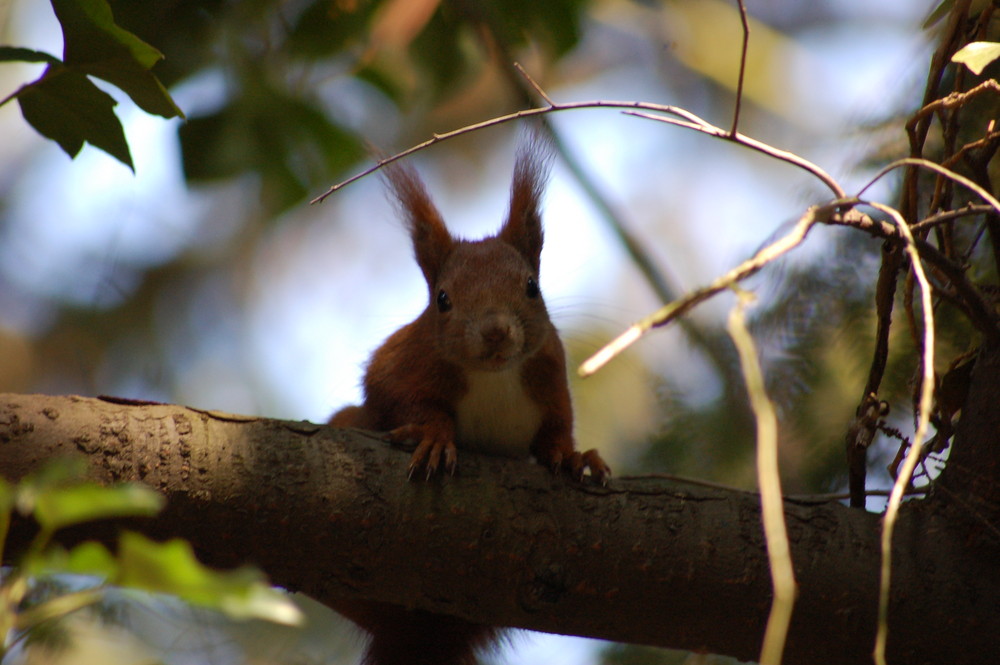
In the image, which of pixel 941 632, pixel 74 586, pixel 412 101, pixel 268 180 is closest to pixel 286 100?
pixel 268 180

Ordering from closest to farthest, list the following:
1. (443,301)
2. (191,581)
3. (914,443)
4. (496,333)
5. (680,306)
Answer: (191,581)
(680,306)
(914,443)
(496,333)
(443,301)

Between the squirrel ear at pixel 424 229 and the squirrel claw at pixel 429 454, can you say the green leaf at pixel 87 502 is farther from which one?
the squirrel ear at pixel 424 229

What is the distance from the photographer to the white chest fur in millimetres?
2322

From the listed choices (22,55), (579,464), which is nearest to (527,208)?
(579,464)

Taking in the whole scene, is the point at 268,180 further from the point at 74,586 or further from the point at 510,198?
the point at 74,586

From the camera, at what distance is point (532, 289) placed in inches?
97.6

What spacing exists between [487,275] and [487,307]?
164 millimetres

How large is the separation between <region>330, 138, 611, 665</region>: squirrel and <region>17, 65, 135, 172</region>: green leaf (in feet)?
2.66

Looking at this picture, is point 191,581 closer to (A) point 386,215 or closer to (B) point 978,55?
(B) point 978,55

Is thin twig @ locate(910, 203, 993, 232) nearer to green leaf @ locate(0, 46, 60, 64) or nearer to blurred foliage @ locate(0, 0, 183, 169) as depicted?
blurred foliage @ locate(0, 0, 183, 169)

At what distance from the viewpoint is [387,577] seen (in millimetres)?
1688

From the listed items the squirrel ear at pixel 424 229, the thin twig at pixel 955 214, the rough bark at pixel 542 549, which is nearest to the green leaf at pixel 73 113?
the rough bark at pixel 542 549

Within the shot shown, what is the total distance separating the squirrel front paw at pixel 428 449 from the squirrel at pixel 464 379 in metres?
0.01

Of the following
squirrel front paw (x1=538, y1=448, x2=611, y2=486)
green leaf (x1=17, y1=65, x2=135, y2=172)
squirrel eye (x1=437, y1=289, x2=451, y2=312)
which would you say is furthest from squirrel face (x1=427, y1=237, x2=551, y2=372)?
green leaf (x1=17, y1=65, x2=135, y2=172)
